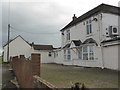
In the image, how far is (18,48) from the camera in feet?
152

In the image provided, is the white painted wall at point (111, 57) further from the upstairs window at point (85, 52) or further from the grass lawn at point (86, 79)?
the upstairs window at point (85, 52)

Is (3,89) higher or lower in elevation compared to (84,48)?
lower

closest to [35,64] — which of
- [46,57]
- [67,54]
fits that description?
[67,54]

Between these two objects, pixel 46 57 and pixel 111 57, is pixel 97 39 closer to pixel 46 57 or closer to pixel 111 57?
pixel 111 57

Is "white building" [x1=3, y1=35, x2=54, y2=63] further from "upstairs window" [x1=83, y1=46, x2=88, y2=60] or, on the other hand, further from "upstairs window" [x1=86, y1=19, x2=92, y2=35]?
"upstairs window" [x1=86, y1=19, x2=92, y2=35]

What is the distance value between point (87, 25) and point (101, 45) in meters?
4.77

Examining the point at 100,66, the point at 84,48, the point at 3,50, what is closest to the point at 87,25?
the point at 84,48

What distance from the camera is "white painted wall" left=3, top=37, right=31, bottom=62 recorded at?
45750mm

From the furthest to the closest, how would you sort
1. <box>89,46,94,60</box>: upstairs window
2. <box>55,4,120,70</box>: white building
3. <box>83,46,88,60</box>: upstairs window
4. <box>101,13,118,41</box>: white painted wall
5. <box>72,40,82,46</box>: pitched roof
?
<box>72,40,82,46</box>: pitched roof
<box>83,46,88,60</box>: upstairs window
<box>89,46,94,60</box>: upstairs window
<box>101,13,118,41</box>: white painted wall
<box>55,4,120,70</box>: white building

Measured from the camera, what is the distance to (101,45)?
Answer: 68.6ft

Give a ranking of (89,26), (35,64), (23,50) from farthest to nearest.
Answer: (23,50) < (89,26) < (35,64)

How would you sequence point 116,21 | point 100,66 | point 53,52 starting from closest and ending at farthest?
point 100,66 < point 116,21 < point 53,52

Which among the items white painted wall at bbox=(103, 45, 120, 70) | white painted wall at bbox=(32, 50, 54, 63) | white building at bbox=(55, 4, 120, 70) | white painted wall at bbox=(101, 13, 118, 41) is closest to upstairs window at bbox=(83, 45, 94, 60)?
white building at bbox=(55, 4, 120, 70)

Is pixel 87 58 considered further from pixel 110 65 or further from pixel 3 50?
pixel 3 50
